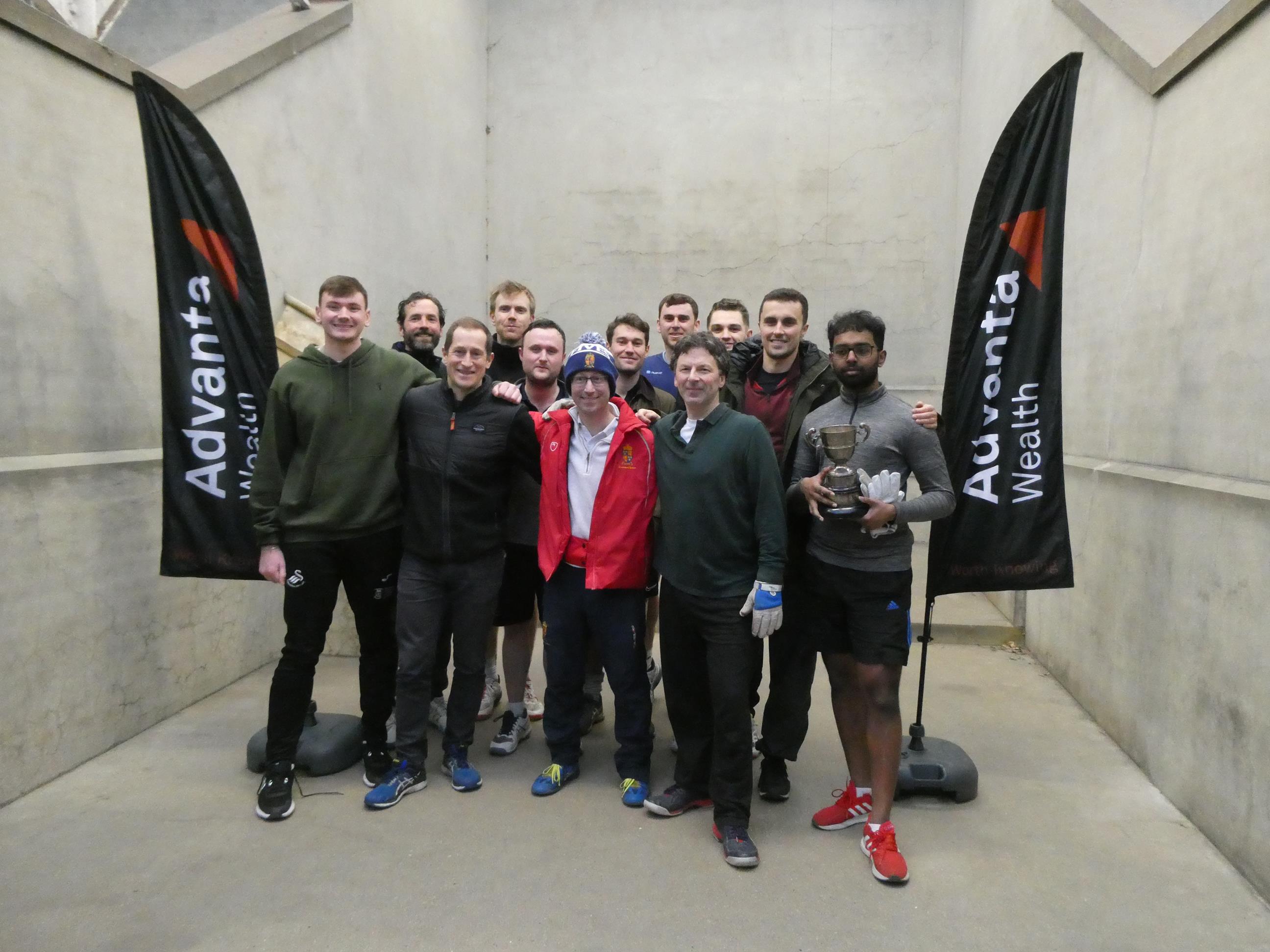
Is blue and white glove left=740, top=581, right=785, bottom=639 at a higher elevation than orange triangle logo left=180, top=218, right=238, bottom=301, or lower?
lower

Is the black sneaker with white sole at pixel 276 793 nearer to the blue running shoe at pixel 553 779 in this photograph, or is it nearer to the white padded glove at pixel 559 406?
the blue running shoe at pixel 553 779

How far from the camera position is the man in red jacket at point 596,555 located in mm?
3002

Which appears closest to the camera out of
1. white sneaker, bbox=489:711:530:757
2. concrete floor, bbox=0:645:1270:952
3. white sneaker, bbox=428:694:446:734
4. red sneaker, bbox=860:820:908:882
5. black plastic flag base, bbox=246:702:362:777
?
concrete floor, bbox=0:645:1270:952

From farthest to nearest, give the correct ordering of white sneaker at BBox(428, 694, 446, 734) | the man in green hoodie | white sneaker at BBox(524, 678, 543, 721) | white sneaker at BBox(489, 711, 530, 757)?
white sneaker at BBox(524, 678, 543, 721) → white sneaker at BBox(428, 694, 446, 734) → white sneaker at BBox(489, 711, 530, 757) → the man in green hoodie

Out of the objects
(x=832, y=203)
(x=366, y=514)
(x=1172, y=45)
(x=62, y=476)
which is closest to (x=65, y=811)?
(x=62, y=476)

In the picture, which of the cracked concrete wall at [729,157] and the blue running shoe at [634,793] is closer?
the blue running shoe at [634,793]

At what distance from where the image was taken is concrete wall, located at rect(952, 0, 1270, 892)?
2.61 metres

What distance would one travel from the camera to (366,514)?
3.06 metres

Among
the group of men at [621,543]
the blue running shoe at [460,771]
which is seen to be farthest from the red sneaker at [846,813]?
the blue running shoe at [460,771]

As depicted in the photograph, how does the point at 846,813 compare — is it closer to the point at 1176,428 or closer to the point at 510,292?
the point at 1176,428

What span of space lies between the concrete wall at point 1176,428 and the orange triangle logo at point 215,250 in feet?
12.3

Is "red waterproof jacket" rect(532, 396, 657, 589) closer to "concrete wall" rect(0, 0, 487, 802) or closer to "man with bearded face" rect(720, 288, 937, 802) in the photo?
"man with bearded face" rect(720, 288, 937, 802)

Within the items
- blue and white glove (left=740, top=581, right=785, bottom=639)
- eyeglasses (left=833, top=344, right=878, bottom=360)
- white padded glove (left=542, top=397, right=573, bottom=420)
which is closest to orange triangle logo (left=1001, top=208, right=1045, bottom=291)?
eyeglasses (left=833, top=344, right=878, bottom=360)

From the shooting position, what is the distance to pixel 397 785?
3.06 meters
